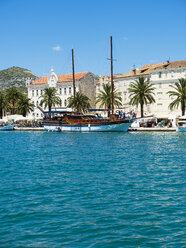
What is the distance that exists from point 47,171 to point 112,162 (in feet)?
16.9

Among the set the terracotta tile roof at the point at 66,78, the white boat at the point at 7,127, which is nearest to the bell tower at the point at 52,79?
the terracotta tile roof at the point at 66,78

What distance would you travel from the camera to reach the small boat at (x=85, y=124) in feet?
205

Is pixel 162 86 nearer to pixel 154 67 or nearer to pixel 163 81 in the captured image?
pixel 163 81

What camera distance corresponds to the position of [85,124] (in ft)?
214

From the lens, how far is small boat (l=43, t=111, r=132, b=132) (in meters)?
62.6

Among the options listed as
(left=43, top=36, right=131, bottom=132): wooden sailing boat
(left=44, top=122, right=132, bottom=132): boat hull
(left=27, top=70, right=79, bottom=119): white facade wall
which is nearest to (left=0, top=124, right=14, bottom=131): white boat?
(left=43, top=36, right=131, bottom=132): wooden sailing boat

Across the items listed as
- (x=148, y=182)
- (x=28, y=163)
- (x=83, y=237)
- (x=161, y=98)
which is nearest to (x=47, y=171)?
(x=28, y=163)

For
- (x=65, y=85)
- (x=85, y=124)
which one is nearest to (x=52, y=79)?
(x=65, y=85)

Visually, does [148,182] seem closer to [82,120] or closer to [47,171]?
[47,171]

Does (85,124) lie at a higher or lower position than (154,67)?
lower

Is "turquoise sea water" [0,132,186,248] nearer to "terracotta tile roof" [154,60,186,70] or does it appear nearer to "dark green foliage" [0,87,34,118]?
"terracotta tile roof" [154,60,186,70]

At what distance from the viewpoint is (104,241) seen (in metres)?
9.71

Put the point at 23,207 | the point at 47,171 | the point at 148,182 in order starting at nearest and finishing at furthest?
1. the point at 23,207
2. the point at 148,182
3. the point at 47,171

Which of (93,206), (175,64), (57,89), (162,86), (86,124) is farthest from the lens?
(57,89)
